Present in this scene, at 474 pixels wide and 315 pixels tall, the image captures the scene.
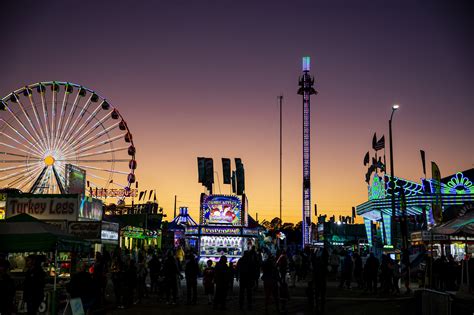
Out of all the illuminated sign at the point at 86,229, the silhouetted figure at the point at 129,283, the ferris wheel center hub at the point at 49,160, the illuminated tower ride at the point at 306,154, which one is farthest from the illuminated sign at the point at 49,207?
the illuminated tower ride at the point at 306,154

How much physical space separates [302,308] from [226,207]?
56.3 ft

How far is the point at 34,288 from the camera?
40.4 feet

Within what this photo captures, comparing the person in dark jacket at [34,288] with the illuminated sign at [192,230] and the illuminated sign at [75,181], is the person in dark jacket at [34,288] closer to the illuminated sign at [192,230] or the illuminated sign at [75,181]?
the illuminated sign at [75,181]

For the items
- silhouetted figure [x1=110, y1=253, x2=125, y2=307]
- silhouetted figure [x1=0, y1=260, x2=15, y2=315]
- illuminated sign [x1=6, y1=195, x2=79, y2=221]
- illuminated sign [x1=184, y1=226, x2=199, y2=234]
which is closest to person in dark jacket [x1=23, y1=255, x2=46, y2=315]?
silhouetted figure [x1=0, y1=260, x2=15, y2=315]

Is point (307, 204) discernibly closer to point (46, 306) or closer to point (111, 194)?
point (111, 194)

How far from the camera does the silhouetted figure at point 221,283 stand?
17141 millimetres

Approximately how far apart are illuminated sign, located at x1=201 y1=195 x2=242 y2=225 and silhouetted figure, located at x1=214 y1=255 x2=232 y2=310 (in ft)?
53.4

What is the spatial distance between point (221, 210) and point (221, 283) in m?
17.0

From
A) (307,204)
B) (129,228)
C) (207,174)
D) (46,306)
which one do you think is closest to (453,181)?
(307,204)

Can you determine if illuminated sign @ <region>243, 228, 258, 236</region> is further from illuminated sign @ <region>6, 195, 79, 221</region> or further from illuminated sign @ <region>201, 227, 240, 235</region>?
illuminated sign @ <region>6, 195, 79, 221</region>

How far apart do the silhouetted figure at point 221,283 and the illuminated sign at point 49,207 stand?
11.4 meters

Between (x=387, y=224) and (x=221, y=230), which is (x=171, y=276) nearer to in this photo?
(x=221, y=230)

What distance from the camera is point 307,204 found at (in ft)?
195

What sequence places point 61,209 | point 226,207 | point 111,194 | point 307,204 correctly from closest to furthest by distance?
1. point 61,209
2. point 226,207
3. point 111,194
4. point 307,204
